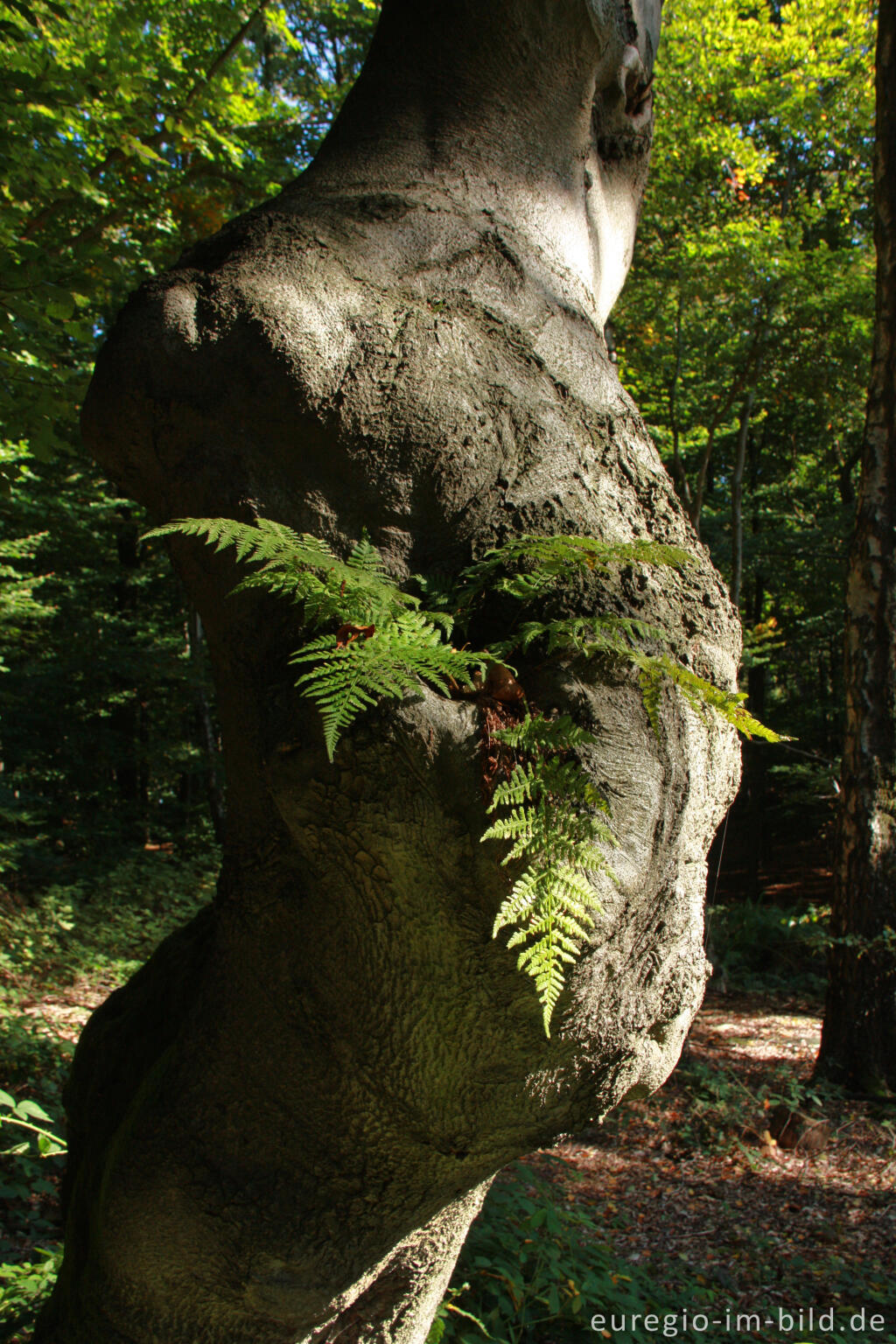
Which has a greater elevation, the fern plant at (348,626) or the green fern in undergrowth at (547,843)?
the fern plant at (348,626)

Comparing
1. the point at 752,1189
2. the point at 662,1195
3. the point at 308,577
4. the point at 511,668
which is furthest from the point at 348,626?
the point at 752,1189

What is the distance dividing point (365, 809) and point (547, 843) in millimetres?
286

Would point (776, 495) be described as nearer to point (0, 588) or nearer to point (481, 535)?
point (0, 588)

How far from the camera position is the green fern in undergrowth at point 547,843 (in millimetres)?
1177

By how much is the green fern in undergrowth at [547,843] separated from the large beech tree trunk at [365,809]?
7 cm

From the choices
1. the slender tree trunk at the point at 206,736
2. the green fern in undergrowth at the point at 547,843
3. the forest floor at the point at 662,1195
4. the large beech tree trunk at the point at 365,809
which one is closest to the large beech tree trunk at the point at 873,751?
the forest floor at the point at 662,1195

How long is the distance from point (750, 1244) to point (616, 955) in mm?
4628

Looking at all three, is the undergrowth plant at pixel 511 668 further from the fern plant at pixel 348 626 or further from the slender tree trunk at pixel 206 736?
the slender tree trunk at pixel 206 736

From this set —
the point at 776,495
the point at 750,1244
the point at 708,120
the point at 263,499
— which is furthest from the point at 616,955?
the point at 776,495

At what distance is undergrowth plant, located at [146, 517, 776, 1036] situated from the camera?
1.18m

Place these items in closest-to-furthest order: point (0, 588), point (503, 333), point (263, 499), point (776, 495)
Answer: point (263, 499)
point (503, 333)
point (0, 588)
point (776, 495)

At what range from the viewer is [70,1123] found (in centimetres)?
198

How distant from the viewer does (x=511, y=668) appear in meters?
1.35

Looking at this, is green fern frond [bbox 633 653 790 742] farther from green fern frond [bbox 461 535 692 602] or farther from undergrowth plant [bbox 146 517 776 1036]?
green fern frond [bbox 461 535 692 602]
